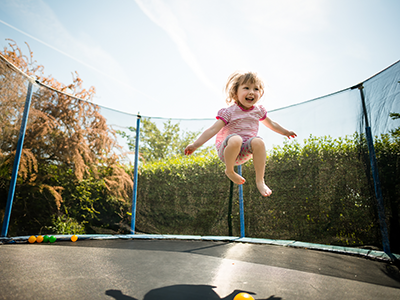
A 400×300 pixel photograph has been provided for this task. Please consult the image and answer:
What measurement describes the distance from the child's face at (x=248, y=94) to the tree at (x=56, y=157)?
2.29m

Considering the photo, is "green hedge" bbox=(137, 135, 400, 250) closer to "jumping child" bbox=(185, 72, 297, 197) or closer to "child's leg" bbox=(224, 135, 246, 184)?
"jumping child" bbox=(185, 72, 297, 197)

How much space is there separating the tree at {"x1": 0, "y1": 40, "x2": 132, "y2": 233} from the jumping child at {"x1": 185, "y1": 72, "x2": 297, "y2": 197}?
2146 mm

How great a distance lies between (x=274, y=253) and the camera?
2.15 m

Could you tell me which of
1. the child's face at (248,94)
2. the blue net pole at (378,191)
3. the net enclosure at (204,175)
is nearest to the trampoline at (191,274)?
the blue net pole at (378,191)

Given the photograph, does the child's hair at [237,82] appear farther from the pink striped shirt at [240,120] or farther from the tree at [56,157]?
the tree at [56,157]

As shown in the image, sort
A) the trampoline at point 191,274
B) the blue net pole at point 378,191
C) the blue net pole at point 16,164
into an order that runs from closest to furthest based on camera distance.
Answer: the trampoline at point 191,274 < the blue net pole at point 378,191 < the blue net pole at point 16,164

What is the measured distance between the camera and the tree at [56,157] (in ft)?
8.48

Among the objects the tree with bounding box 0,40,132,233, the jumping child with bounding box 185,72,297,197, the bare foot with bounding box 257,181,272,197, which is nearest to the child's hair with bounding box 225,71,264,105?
the jumping child with bounding box 185,72,297,197

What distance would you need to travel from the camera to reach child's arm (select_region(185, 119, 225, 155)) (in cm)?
142

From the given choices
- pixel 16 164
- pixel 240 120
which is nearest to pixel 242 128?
pixel 240 120

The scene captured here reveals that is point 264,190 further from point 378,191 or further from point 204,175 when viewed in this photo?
point 204,175

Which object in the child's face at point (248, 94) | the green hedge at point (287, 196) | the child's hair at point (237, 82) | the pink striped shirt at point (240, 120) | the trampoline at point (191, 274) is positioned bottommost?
the trampoline at point (191, 274)

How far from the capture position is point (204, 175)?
3.34 m

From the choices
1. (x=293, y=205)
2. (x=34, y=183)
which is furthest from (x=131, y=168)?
(x=293, y=205)
